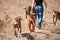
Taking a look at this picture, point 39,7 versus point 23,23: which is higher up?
point 39,7

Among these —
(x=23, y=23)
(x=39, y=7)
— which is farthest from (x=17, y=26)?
(x=39, y=7)

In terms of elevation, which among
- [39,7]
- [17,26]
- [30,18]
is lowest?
[17,26]

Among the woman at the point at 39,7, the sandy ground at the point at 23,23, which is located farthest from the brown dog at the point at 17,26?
the woman at the point at 39,7

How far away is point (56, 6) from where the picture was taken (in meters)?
2.73

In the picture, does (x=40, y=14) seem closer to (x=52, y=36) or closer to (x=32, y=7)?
(x=32, y=7)

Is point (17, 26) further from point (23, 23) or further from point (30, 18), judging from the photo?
point (30, 18)

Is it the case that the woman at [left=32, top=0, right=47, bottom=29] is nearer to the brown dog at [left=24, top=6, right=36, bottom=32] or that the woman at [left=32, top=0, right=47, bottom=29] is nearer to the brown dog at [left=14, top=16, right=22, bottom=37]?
the brown dog at [left=24, top=6, right=36, bottom=32]

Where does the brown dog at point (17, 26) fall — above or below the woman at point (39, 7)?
below

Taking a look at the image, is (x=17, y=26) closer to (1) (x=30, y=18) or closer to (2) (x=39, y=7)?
(1) (x=30, y=18)

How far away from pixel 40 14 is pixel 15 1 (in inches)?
16.9

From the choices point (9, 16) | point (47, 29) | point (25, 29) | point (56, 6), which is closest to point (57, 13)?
point (56, 6)

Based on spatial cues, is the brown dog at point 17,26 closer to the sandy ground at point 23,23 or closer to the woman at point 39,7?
the sandy ground at point 23,23

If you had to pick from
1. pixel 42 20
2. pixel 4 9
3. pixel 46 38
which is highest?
pixel 4 9

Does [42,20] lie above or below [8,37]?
above
